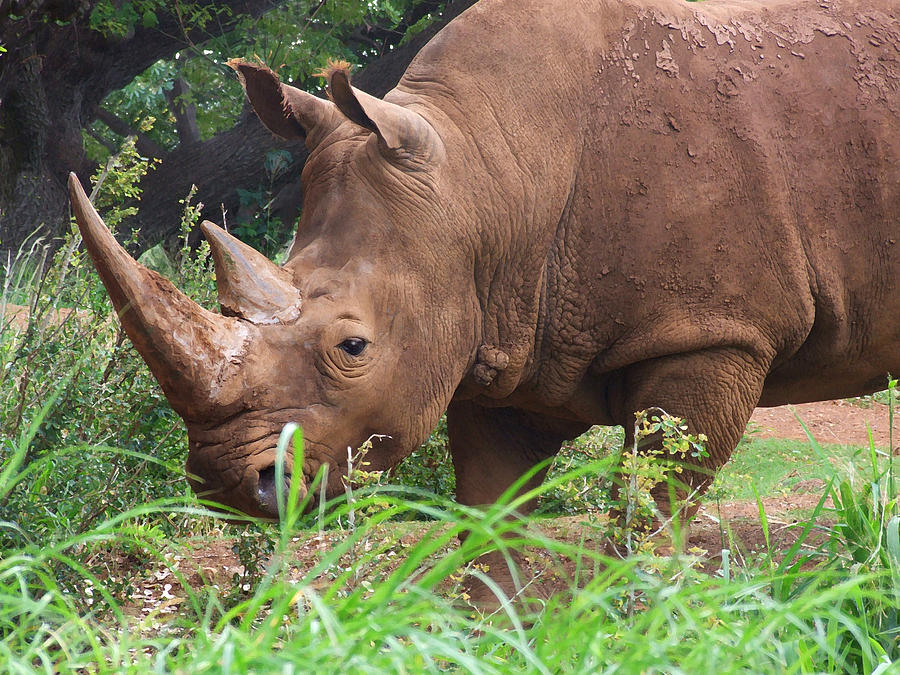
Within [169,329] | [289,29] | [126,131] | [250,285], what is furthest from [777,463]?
[126,131]

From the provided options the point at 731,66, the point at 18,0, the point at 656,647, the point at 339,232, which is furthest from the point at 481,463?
the point at 18,0

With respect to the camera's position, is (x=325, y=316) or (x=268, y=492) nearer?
(x=268, y=492)

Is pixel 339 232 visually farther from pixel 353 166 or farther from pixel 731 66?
pixel 731 66

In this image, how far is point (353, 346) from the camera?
402 cm

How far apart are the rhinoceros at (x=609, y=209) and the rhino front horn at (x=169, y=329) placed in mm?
361

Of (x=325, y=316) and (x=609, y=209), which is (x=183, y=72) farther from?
(x=325, y=316)

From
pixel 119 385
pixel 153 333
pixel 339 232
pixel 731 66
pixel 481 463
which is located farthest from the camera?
pixel 481 463


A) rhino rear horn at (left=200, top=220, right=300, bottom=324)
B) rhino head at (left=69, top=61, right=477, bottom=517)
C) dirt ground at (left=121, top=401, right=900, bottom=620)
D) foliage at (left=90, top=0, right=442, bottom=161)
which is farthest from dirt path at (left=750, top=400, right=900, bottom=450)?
rhino rear horn at (left=200, top=220, right=300, bottom=324)

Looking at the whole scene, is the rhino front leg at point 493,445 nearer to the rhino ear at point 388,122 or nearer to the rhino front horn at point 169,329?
the rhino ear at point 388,122

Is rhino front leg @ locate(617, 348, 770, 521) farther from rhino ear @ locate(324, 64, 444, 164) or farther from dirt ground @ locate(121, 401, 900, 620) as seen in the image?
rhino ear @ locate(324, 64, 444, 164)

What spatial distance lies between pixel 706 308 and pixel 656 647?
2350mm

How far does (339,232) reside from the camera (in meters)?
4.16

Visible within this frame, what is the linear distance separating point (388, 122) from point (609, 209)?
2.80 feet

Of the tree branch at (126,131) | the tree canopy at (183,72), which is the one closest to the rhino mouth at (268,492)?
the tree canopy at (183,72)
